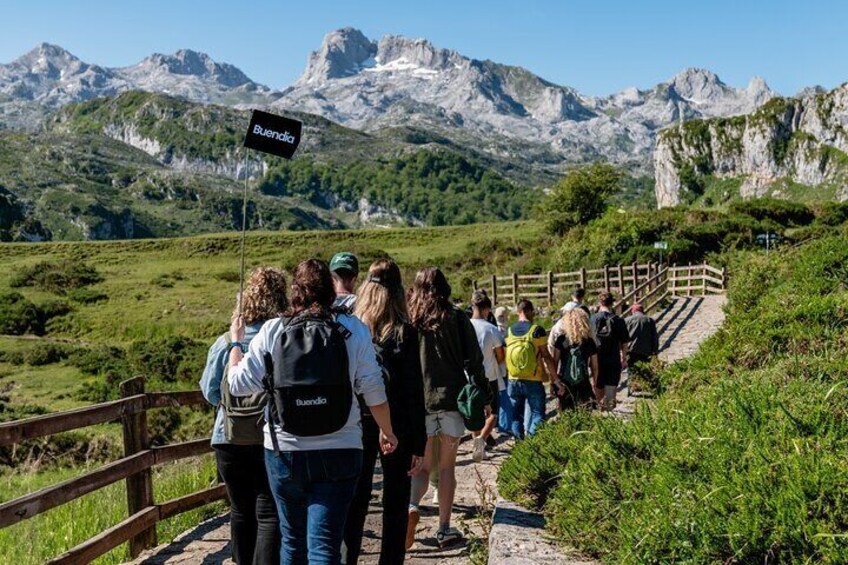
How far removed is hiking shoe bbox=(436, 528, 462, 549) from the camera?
534cm

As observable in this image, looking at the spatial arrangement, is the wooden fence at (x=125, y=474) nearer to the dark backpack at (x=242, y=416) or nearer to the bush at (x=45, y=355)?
the dark backpack at (x=242, y=416)

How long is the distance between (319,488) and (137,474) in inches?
99.3

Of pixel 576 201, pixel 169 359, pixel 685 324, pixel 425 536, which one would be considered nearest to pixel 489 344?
pixel 425 536

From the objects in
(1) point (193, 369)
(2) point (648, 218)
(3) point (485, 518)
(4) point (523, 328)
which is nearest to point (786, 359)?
(3) point (485, 518)

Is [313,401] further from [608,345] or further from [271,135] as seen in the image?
[608,345]

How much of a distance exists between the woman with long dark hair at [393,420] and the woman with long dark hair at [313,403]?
626 millimetres

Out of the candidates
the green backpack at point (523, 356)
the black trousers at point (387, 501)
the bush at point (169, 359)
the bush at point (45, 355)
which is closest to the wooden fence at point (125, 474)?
the black trousers at point (387, 501)

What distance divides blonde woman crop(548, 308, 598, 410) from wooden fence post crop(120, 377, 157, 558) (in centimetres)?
481

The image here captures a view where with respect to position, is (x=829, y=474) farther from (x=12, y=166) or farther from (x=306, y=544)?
(x=12, y=166)

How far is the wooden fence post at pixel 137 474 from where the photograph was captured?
5566 millimetres

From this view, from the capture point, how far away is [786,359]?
589cm

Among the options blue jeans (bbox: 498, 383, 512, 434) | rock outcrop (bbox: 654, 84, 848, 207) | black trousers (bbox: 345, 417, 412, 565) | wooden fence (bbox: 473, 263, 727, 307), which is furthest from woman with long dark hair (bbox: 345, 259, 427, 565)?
rock outcrop (bbox: 654, 84, 848, 207)

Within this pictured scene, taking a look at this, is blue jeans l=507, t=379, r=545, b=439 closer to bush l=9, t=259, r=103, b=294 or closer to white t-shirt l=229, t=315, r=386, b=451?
white t-shirt l=229, t=315, r=386, b=451

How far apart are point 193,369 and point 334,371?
72.0 ft
